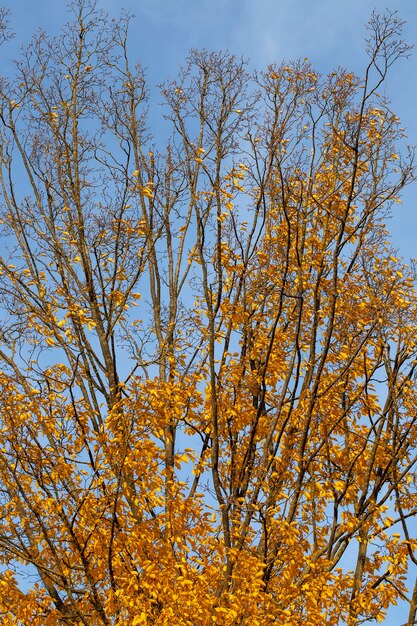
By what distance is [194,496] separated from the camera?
895cm

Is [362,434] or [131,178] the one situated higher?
[131,178]

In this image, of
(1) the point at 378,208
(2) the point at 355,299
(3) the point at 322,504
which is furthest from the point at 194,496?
(1) the point at 378,208

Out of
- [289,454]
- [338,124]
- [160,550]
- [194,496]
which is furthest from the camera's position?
[338,124]

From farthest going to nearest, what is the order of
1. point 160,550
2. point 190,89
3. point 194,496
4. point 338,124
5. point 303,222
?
point 190,89 → point 338,124 → point 303,222 → point 194,496 → point 160,550

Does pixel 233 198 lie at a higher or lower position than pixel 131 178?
lower

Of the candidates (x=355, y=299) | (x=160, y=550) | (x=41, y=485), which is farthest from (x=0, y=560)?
(x=355, y=299)

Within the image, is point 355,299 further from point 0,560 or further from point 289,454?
point 0,560

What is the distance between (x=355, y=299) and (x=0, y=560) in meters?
6.05

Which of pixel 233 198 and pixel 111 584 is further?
pixel 233 198

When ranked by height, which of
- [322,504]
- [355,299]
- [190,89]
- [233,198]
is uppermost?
[190,89]

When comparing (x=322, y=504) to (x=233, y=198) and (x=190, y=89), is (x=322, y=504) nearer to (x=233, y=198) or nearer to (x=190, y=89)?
(x=233, y=198)

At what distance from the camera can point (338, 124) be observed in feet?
38.6

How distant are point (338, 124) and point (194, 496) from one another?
6.15 m

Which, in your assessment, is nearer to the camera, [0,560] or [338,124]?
[0,560]
